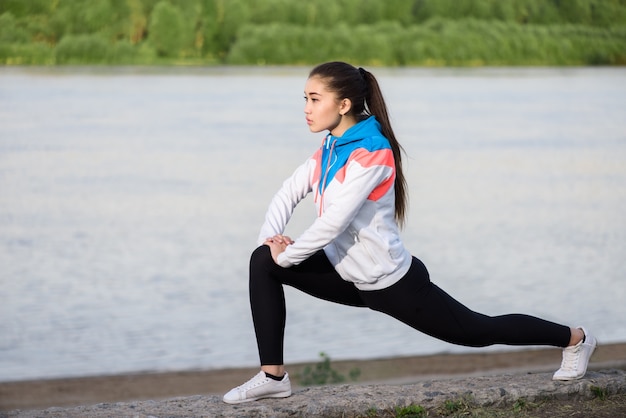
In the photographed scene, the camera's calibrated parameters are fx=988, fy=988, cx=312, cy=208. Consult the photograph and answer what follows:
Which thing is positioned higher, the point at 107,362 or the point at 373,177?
the point at 373,177

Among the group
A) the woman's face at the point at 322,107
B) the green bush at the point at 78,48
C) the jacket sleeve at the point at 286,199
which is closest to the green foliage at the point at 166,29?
the green bush at the point at 78,48

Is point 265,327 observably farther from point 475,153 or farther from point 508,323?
point 475,153

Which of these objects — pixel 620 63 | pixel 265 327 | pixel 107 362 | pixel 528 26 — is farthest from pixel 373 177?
pixel 620 63

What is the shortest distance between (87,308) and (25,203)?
8.58m

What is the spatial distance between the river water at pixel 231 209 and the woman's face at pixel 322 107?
452 cm

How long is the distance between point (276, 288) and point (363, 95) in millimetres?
560

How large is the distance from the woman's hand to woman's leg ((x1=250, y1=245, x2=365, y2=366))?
0.07ft

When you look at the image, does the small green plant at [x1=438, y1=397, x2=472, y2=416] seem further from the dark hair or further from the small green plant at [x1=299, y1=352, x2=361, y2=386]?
the small green plant at [x1=299, y1=352, x2=361, y2=386]

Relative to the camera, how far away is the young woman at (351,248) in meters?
2.50

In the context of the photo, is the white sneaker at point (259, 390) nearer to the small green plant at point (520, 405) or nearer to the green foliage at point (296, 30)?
the small green plant at point (520, 405)

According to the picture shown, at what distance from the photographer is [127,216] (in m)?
15.6

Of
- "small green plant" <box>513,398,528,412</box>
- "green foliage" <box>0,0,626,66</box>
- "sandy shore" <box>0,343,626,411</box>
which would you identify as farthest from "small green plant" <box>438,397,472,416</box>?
"green foliage" <box>0,0,626,66</box>

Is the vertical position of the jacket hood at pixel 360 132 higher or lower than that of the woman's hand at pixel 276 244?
higher

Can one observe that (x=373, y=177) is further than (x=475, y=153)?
No
